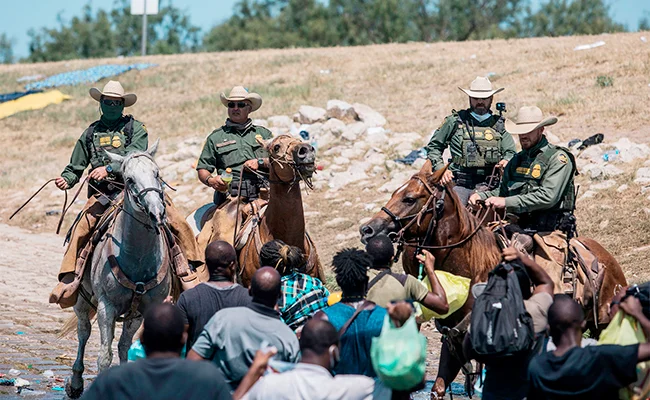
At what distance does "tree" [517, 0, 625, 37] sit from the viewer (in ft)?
257

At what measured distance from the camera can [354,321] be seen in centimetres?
635

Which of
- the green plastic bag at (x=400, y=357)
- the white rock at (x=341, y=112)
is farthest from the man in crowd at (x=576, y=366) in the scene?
the white rock at (x=341, y=112)

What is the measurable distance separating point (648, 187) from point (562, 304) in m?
11.4

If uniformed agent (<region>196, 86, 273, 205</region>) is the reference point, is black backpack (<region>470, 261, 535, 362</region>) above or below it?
above

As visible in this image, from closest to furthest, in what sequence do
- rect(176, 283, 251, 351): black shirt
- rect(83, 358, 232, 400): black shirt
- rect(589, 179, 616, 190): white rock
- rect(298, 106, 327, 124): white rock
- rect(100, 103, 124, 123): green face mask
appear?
rect(83, 358, 232, 400): black shirt < rect(176, 283, 251, 351): black shirt < rect(100, 103, 124, 123): green face mask < rect(589, 179, 616, 190): white rock < rect(298, 106, 327, 124): white rock

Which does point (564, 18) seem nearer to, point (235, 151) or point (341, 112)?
point (341, 112)

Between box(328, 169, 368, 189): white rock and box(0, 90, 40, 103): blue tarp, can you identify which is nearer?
box(328, 169, 368, 189): white rock

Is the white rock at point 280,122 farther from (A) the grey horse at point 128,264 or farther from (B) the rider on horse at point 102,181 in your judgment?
(A) the grey horse at point 128,264

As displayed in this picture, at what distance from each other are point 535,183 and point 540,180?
6 cm

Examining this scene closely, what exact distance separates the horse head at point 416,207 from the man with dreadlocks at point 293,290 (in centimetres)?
91

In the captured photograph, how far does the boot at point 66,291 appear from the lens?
9.76 meters

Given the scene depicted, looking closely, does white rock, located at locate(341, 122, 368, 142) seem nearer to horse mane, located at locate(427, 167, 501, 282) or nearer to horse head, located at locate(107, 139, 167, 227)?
horse mane, located at locate(427, 167, 501, 282)

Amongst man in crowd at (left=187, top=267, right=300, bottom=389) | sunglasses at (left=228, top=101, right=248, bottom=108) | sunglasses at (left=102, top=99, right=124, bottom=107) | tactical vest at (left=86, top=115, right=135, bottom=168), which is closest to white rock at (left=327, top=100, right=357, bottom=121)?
sunglasses at (left=228, top=101, right=248, bottom=108)

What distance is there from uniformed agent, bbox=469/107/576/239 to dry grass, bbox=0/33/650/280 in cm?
443
